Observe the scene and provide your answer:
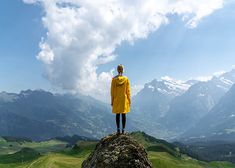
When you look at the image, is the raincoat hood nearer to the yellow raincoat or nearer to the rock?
the yellow raincoat

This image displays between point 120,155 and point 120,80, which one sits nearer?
point 120,155

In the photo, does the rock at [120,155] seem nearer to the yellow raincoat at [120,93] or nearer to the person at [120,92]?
the person at [120,92]

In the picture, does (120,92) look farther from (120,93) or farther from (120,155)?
(120,155)

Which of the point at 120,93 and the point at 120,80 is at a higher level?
the point at 120,80

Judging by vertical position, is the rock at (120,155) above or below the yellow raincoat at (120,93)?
below

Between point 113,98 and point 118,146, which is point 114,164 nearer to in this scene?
point 118,146

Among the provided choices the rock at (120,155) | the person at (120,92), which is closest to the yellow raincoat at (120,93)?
the person at (120,92)

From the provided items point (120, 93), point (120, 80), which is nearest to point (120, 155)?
point (120, 93)

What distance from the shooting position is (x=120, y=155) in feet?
78.7

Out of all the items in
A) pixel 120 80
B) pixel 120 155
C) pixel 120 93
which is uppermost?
pixel 120 80

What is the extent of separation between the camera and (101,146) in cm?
2609

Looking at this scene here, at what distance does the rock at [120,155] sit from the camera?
77.9ft

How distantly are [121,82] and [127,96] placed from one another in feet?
3.57

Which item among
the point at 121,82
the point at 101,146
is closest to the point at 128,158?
the point at 101,146
